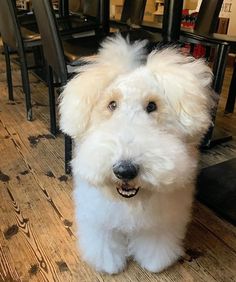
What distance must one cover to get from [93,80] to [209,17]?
1618 mm

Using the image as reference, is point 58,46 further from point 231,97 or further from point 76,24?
point 231,97

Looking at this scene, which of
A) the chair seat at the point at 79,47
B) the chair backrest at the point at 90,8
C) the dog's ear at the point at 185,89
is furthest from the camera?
the chair backrest at the point at 90,8

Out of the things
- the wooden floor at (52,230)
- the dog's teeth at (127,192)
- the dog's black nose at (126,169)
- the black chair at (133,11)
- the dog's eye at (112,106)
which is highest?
the black chair at (133,11)

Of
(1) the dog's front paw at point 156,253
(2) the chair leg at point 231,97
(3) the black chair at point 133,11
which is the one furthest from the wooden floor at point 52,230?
(3) the black chair at point 133,11

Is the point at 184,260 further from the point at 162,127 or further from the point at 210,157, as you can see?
the point at 210,157

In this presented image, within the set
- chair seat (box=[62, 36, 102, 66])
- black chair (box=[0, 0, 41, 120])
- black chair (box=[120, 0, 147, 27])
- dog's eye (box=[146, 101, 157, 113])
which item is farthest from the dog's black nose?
black chair (box=[120, 0, 147, 27])

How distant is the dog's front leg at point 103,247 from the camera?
108 cm

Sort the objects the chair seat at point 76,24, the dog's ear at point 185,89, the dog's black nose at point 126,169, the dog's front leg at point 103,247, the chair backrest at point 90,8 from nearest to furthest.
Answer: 1. the dog's black nose at point 126,169
2. the dog's ear at point 185,89
3. the dog's front leg at point 103,247
4. the chair seat at point 76,24
5. the chair backrest at point 90,8

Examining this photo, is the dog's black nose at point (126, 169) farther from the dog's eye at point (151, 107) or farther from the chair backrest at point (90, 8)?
the chair backrest at point (90, 8)

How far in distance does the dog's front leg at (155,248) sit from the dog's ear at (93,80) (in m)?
0.41

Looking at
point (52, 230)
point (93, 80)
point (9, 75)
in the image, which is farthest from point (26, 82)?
point (93, 80)

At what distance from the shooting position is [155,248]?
110 cm

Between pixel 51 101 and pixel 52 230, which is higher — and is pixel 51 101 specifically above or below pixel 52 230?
above

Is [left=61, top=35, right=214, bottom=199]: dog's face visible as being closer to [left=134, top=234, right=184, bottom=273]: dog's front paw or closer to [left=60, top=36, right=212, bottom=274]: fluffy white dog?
[left=60, top=36, right=212, bottom=274]: fluffy white dog
